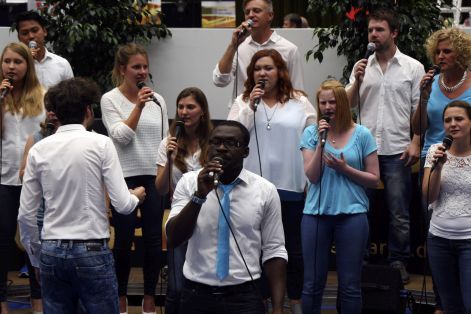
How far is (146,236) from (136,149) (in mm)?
604

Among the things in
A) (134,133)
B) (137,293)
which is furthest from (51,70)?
(137,293)

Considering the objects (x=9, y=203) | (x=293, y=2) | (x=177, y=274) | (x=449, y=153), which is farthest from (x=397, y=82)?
(x=293, y=2)

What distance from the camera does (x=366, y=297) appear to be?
7.06m

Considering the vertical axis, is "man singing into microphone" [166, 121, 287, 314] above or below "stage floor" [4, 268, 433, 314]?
above

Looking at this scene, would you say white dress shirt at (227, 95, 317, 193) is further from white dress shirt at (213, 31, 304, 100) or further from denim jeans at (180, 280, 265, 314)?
denim jeans at (180, 280, 265, 314)

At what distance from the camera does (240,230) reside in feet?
16.5

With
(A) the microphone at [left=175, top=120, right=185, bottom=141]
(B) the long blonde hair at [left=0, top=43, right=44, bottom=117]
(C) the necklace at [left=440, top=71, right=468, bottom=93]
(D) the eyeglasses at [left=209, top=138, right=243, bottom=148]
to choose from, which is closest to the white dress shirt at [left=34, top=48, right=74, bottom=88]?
(B) the long blonde hair at [left=0, top=43, right=44, bottom=117]

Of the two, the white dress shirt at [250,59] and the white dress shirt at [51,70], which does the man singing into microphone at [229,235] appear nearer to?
the white dress shirt at [250,59]

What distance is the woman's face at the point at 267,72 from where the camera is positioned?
6.93 metres

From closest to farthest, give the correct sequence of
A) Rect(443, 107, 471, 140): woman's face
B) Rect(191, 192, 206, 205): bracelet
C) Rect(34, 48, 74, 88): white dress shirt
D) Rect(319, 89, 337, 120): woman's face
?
Rect(191, 192, 206, 205): bracelet, Rect(443, 107, 471, 140): woman's face, Rect(319, 89, 337, 120): woman's face, Rect(34, 48, 74, 88): white dress shirt

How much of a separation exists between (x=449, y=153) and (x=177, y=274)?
1882 millimetres

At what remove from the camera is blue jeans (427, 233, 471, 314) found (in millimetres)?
6375

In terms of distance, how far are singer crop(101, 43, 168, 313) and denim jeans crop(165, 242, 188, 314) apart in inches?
27.6

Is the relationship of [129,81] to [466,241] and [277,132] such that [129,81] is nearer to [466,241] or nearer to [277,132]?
[277,132]
